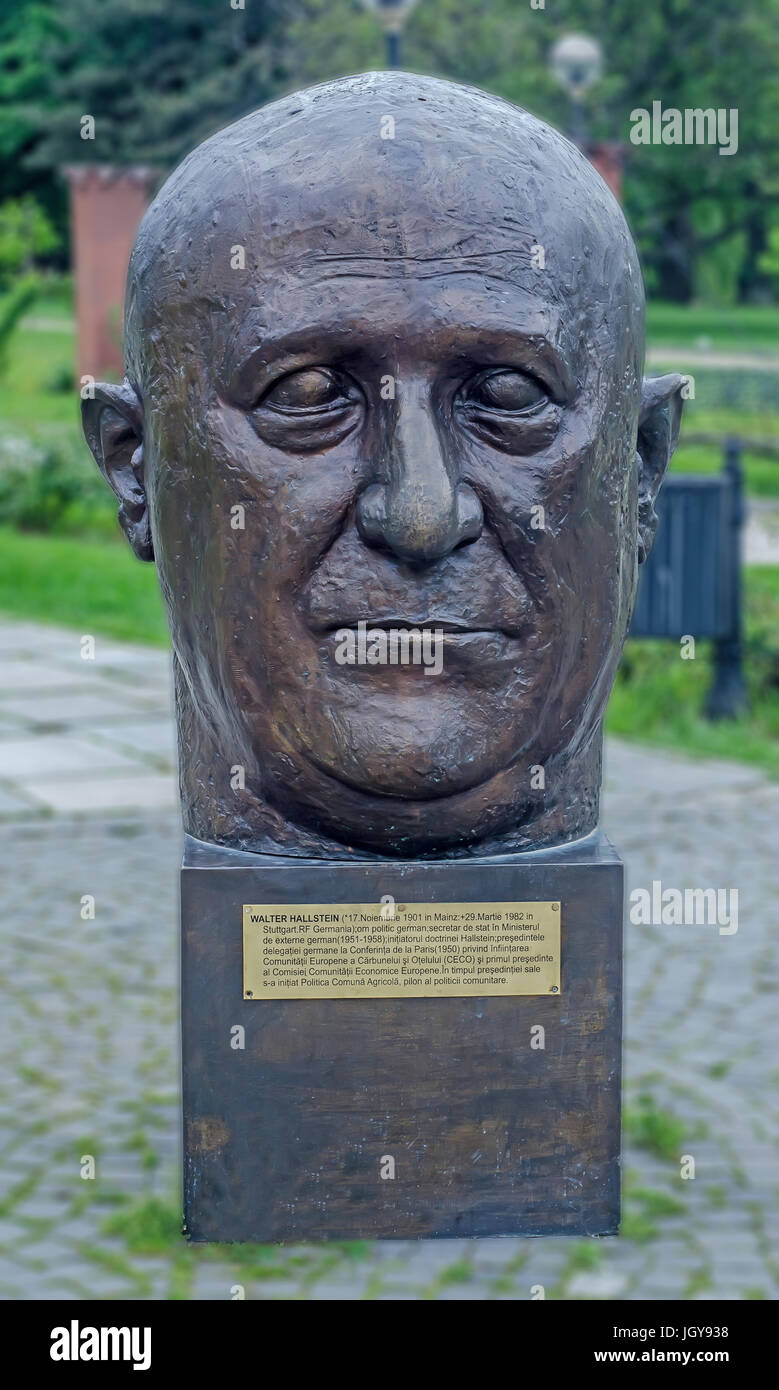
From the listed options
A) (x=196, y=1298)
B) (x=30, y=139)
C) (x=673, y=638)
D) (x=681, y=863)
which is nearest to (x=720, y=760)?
(x=673, y=638)

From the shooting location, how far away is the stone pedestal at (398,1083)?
3.05 metres

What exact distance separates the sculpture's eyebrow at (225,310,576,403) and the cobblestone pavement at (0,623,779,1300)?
2.34m

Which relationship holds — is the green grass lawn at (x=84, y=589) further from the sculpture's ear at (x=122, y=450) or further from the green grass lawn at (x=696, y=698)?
the sculpture's ear at (x=122, y=450)

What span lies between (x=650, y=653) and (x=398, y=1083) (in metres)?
7.41

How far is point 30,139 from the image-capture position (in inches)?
1385

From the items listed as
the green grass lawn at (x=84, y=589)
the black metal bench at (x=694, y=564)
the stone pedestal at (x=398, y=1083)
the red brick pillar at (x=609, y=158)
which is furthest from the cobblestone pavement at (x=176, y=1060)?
the red brick pillar at (x=609, y=158)

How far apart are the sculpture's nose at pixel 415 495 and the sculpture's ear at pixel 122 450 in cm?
61

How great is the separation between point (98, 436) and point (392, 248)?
0.78m

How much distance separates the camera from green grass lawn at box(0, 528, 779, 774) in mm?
9500

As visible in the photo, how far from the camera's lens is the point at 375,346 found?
9.09 feet

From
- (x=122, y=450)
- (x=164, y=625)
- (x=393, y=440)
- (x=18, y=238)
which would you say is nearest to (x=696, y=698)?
(x=164, y=625)

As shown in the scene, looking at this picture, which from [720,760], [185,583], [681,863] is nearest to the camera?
[185,583]

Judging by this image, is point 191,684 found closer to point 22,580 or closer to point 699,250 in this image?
point 22,580

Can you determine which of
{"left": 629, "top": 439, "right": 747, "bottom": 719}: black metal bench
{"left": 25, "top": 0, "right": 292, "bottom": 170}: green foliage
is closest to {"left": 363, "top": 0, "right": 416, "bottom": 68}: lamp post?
{"left": 629, "top": 439, "right": 747, "bottom": 719}: black metal bench
